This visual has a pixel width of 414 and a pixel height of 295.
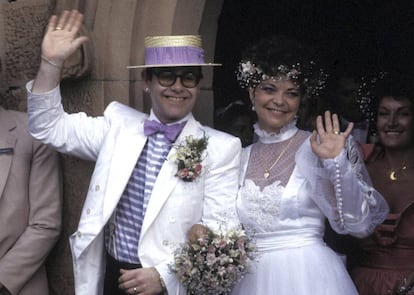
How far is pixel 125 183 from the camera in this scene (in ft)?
11.7

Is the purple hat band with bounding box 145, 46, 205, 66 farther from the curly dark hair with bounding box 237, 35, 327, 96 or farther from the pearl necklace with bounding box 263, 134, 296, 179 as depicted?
the pearl necklace with bounding box 263, 134, 296, 179

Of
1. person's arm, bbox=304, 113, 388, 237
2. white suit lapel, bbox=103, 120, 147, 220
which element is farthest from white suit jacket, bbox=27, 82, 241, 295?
person's arm, bbox=304, 113, 388, 237

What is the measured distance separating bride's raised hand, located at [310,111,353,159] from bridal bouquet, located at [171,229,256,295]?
46cm

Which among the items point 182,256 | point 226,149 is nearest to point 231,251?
point 182,256

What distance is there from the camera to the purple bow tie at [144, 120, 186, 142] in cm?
364

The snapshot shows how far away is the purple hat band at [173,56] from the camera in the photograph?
12.0 ft

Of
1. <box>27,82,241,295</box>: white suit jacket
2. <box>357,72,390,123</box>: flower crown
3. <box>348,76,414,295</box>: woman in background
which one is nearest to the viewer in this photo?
<box>27,82,241,295</box>: white suit jacket

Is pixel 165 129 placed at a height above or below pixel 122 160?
above

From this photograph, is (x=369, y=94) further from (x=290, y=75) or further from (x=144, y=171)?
(x=144, y=171)

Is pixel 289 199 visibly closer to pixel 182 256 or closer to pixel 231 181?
pixel 231 181

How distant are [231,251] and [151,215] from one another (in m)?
0.35

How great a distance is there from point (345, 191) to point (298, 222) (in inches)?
11.9

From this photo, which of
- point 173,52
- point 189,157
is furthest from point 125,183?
point 173,52

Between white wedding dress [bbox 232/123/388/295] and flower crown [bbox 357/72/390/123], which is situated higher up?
flower crown [bbox 357/72/390/123]
